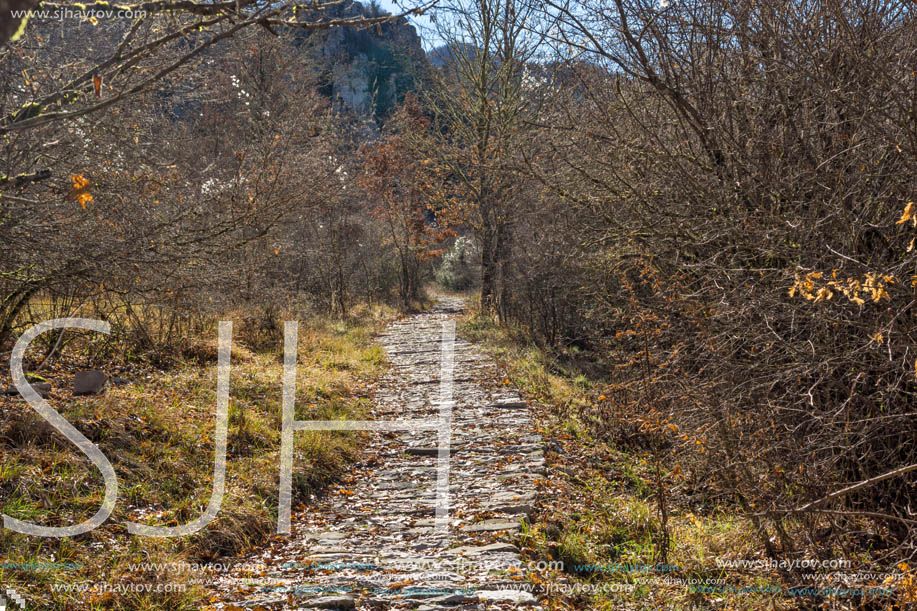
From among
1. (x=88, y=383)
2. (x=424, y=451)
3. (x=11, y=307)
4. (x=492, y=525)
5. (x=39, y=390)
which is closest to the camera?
(x=492, y=525)

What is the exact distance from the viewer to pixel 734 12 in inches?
200

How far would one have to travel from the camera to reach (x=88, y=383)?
22.4 ft

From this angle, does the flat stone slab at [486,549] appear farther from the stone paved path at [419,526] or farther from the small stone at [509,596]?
the small stone at [509,596]

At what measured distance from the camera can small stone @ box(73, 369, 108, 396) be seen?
676 centimetres

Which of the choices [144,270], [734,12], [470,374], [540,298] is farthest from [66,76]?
[540,298]

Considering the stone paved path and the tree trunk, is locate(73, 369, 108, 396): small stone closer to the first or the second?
the tree trunk

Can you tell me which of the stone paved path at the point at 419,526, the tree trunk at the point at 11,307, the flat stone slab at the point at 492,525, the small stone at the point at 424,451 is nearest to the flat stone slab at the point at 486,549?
the stone paved path at the point at 419,526

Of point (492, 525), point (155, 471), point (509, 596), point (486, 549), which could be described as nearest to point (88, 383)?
point (155, 471)

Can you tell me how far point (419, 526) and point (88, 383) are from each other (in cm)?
403

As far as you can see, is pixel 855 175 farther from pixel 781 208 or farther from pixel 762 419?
pixel 762 419

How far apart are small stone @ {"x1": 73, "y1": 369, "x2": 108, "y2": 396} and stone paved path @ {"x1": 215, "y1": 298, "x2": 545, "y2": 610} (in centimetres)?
225

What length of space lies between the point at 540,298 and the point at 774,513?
1024cm

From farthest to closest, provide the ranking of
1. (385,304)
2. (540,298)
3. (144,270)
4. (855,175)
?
(385,304) < (540,298) < (144,270) < (855,175)

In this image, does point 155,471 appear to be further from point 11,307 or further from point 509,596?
point 509,596
